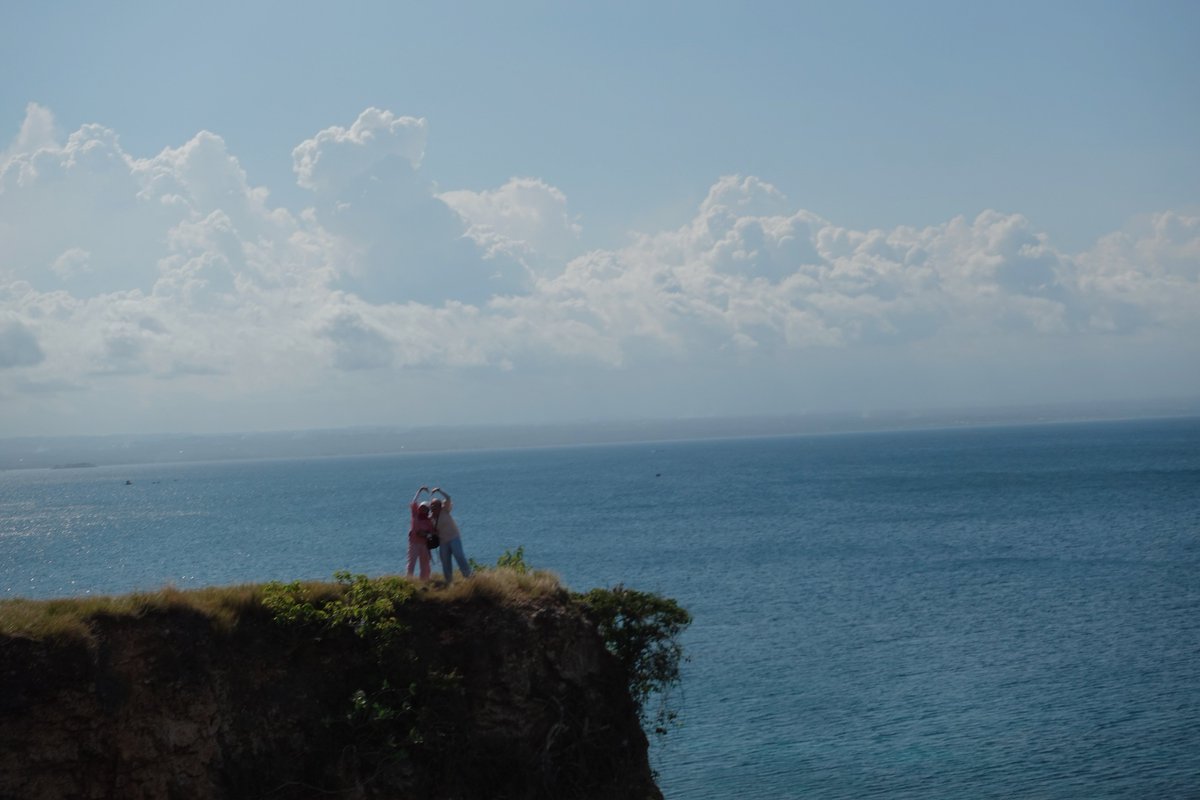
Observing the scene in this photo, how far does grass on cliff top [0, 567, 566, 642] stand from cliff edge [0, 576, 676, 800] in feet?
0.12

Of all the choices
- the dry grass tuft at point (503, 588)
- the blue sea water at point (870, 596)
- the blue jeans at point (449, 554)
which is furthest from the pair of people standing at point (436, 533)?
the blue sea water at point (870, 596)

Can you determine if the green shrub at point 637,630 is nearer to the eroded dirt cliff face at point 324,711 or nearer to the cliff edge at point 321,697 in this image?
the cliff edge at point 321,697

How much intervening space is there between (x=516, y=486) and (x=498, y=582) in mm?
154634

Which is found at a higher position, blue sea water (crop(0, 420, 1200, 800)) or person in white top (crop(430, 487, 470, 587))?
person in white top (crop(430, 487, 470, 587))

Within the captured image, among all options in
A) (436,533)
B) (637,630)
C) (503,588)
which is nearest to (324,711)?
(503,588)

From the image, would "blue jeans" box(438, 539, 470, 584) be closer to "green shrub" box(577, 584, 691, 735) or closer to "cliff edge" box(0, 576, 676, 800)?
"cliff edge" box(0, 576, 676, 800)

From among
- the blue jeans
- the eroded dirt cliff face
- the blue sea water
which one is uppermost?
the blue jeans

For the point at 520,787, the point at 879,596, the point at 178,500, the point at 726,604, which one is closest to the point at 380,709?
the point at 520,787

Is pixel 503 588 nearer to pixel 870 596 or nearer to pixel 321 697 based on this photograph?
pixel 321 697

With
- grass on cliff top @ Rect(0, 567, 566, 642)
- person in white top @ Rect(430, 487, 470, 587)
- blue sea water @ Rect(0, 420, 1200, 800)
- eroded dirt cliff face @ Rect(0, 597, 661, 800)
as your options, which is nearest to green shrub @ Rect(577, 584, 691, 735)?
eroded dirt cliff face @ Rect(0, 597, 661, 800)

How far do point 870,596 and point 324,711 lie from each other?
42144mm

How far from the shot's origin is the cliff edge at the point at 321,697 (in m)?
18.4

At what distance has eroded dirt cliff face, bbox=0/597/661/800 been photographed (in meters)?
18.3

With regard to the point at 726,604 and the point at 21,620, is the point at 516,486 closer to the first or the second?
the point at 726,604
